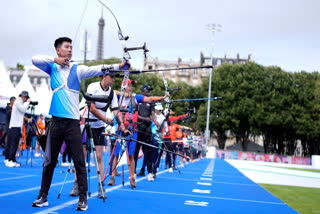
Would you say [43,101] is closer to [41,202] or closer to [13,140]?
[13,140]

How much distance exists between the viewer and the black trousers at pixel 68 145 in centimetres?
589

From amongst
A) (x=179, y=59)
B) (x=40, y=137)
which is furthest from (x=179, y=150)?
(x=179, y=59)

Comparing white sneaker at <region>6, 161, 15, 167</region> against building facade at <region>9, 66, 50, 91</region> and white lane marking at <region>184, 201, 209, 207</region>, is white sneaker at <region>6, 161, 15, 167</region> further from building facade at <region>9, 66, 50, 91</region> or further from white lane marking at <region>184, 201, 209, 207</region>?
building facade at <region>9, 66, 50, 91</region>

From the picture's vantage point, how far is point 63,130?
5906 millimetres

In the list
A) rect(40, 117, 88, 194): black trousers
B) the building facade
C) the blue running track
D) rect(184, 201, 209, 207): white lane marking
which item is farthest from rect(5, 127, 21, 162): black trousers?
the building facade

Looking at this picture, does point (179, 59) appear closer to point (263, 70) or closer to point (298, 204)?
point (263, 70)

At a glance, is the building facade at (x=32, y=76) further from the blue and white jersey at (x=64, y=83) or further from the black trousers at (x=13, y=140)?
the blue and white jersey at (x=64, y=83)

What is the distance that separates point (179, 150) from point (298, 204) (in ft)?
42.8

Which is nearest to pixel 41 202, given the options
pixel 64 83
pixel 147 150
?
pixel 64 83

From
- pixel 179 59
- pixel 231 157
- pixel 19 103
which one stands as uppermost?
pixel 179 59

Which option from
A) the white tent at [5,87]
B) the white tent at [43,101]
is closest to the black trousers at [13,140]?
the white tent at [5,87]

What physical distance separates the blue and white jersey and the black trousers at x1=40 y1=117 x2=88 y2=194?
12cm

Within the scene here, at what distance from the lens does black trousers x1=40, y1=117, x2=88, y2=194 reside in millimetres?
5893

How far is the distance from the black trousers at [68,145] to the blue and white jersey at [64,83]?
12 centimetres
